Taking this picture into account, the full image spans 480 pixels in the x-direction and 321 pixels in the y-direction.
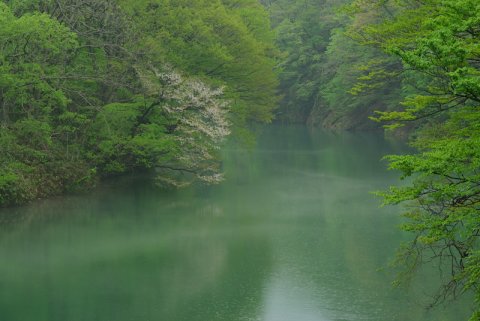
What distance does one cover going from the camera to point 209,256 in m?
17.1

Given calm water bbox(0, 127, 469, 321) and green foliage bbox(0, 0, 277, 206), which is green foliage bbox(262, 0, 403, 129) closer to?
green foliage bbox(0, 0, 277, 206)

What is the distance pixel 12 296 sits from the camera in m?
13.5

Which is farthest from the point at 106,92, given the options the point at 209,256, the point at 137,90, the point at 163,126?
the point at 209,256

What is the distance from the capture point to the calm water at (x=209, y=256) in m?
13.1

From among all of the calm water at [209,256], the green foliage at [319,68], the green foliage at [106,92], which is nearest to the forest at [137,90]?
the green foliage at [106,92]

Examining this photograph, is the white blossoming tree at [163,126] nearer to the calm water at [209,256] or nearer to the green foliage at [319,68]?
the calm water at [209,256]

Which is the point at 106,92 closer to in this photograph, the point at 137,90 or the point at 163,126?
the point at 137,90

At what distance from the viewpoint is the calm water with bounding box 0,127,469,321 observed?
516 inches

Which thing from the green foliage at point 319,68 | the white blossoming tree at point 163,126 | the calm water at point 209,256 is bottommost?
the calm water at point 209,256

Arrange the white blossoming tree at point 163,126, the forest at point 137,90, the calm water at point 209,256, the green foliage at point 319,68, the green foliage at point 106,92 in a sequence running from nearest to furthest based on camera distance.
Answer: the calm water at point 209,256, the forest at point 137,90, the green foliage at point 106,92, the white blossoming tree at point 163,126, the green foliage at point 319,68

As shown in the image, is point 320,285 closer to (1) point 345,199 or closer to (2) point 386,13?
(1) point 345,199

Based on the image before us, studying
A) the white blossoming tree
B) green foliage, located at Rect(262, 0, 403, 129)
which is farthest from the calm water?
green foliage, located at Rect(262, 0, 403, 129)

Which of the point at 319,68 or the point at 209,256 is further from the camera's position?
the point at 319,68

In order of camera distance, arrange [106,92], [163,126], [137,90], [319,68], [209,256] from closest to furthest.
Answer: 1. [209,256]
2. [137,90]
3. [106,92]
4. [163,126]
5. [319,68]
